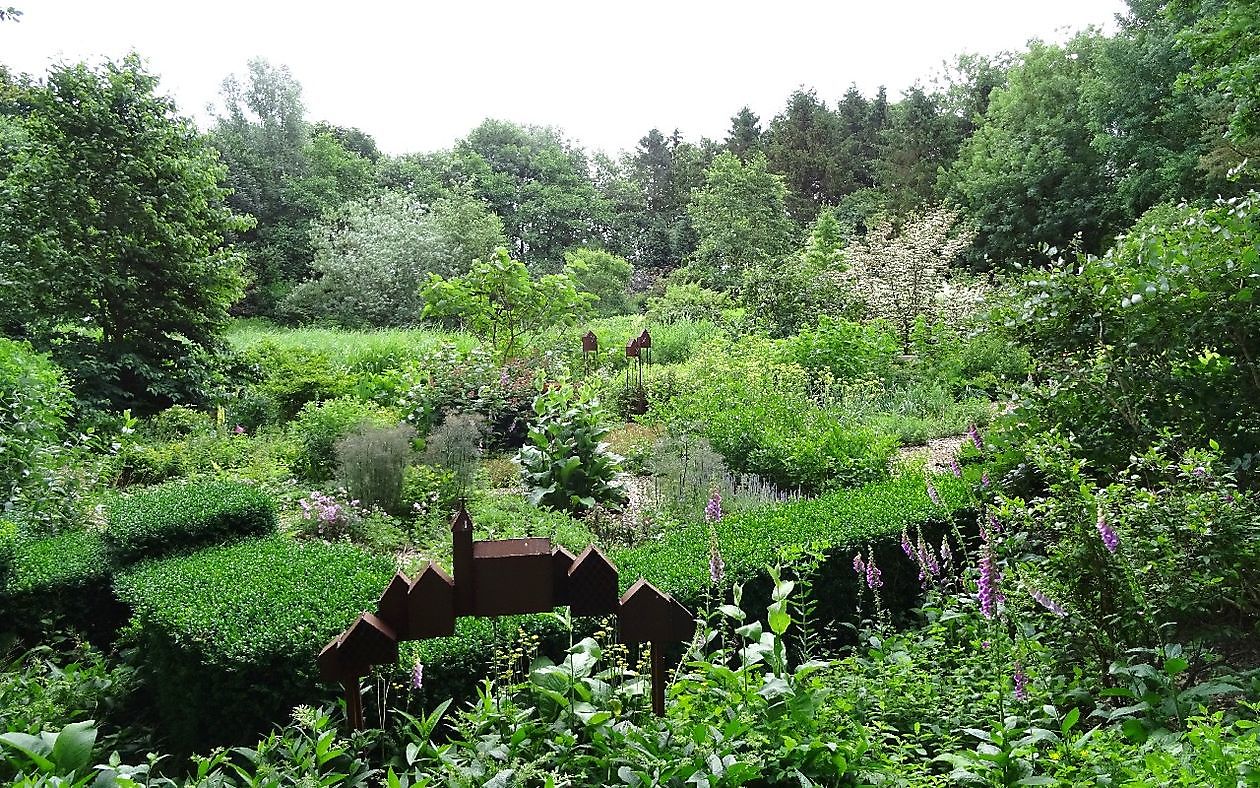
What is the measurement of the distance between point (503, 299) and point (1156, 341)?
8.10 meters

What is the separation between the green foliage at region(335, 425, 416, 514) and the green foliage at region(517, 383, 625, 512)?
97 cm

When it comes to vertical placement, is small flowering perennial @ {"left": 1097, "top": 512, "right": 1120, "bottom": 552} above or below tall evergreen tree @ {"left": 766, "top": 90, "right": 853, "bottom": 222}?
below

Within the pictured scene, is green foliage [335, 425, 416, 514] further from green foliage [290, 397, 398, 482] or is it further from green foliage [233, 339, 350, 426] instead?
green foliage [233, 339, 350, 426]

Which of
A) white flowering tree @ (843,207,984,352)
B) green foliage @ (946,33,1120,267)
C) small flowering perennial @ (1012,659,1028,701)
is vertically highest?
green foliage @ (946,33,1120,267)

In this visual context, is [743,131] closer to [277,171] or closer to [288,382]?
[277,171]

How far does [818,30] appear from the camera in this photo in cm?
1320

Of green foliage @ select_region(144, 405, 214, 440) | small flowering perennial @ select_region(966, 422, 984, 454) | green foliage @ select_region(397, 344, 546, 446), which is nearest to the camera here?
small flowering perennial @ select_region(966, 422, 984, 454)

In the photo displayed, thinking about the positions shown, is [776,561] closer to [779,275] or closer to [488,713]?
[488,713]

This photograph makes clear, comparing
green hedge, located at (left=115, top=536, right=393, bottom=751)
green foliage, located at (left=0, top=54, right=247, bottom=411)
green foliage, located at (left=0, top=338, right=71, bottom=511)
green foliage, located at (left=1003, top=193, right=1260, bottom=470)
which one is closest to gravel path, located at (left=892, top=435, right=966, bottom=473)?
green foliage, located at (left=1003, top=193, right=1260, bottom=470)

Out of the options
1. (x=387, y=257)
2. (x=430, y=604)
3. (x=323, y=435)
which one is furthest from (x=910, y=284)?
(x=387, y=257)

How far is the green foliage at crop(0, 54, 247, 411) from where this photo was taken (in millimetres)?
7941

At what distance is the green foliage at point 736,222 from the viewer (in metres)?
21.1

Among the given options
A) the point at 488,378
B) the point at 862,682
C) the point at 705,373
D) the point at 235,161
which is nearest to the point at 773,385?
the point at 705,373

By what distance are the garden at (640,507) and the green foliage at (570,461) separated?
0.12 feet
